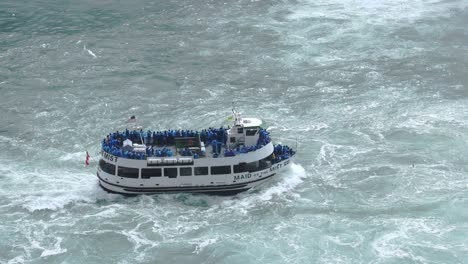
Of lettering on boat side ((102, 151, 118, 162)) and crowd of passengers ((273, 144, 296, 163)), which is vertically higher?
lettering on boat side ((102, 151, 118, 162))

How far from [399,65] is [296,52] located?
44.6ft

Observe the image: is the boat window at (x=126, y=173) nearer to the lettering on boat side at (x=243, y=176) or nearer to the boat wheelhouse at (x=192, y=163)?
the boat wheelhouse at (x=192, y=163)

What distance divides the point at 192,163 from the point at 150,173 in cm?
367

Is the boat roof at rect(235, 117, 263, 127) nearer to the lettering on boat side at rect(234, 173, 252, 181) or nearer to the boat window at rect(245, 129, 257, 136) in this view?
the boat window at rect(245, 129, 257, 136)

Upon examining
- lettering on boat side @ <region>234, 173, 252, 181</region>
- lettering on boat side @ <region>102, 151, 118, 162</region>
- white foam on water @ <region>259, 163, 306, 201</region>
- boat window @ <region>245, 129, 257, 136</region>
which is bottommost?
white foam on water @ <region>259, 163, 306, 201</region>

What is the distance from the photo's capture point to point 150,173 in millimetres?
59281

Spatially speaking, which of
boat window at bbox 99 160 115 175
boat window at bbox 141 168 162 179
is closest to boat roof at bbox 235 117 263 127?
boat window at bbox 141 168 162 179

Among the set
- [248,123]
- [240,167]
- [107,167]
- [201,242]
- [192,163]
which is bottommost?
[201,242]

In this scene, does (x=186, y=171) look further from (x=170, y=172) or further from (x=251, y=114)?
(x=251, y=114)

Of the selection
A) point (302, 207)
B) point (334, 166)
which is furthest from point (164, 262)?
point (334, 166)

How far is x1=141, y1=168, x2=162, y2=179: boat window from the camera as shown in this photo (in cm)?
5919

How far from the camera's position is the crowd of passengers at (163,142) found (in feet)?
195

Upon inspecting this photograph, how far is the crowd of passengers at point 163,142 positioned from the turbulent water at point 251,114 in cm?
387

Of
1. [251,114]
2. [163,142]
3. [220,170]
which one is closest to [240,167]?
[220,170]
